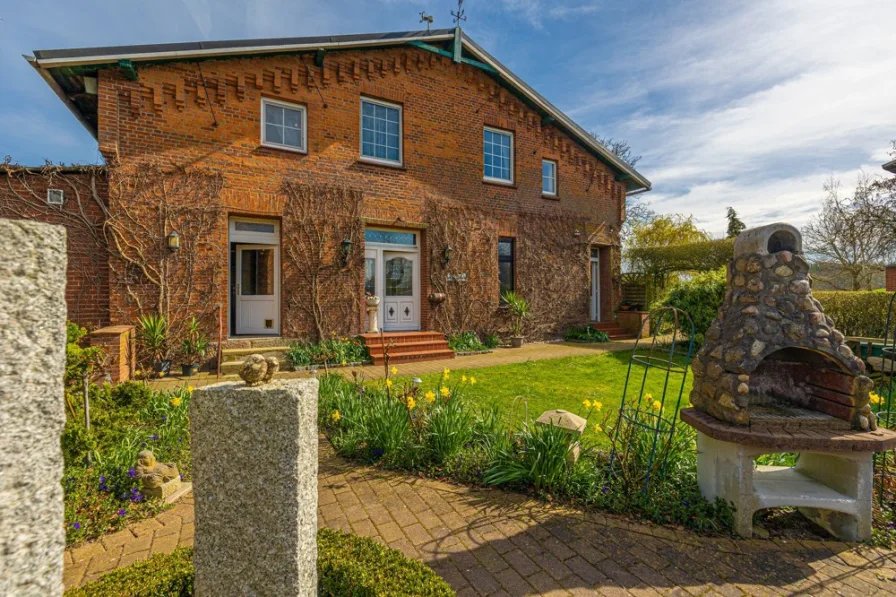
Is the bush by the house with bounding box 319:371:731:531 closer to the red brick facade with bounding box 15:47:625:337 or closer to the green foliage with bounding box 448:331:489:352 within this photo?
the red brick facade with bounding box 15:47:625:337

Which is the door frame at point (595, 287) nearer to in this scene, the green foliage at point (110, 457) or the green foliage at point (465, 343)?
the green foliage at point (465, 343)

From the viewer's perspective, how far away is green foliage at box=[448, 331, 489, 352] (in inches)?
423

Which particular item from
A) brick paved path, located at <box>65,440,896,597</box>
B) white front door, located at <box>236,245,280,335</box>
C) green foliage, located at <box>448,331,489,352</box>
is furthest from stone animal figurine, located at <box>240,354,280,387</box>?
green foliage, located at <box>448,331,489,352</box>

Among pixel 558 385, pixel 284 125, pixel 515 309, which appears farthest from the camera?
pixel 515 309

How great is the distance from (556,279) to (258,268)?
8091 millimetres

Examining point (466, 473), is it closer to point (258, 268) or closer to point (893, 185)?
point (258, 268)

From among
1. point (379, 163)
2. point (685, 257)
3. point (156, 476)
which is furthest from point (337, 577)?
point (685, 257)

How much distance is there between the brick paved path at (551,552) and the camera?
7.70 feet

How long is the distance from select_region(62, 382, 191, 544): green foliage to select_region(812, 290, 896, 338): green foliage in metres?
11.2

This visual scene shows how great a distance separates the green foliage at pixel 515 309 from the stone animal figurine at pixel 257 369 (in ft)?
34.1

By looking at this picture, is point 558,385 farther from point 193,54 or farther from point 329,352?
point 193,54

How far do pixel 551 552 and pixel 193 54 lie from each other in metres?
9.63

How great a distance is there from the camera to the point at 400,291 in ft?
35.3

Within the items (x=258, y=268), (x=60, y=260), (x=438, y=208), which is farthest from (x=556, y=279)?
(x=60, y=260)
